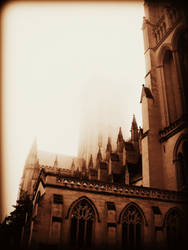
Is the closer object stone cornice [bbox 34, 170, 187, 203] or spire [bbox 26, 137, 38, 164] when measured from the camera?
stone cornice [bbox 34, 170, 187, 203]

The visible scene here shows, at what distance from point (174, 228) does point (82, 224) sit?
5.71 m

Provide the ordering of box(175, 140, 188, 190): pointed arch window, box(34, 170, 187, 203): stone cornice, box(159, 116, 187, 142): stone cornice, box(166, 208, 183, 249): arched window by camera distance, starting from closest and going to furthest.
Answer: box(34, 170, 187, 203): stone cornice → box(166, 208, 183, 249): arched window → box(175, 140, 188, 190): pointed arch window → box(159, 116, 187, 142): stone cornice

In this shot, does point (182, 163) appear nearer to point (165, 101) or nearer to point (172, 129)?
point (172, 129)

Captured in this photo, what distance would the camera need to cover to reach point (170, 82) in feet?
73.7

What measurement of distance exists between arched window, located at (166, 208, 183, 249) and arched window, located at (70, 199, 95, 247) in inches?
182

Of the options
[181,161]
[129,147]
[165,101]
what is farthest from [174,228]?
[129,147]

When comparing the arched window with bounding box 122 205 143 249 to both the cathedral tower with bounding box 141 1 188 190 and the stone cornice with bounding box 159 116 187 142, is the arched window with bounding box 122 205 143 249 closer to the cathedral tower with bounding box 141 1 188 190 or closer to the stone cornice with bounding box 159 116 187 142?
the cathedral tower with bounding box 141 1 188 190

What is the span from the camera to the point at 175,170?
58.6ft

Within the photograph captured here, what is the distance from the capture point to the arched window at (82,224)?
12.3 m

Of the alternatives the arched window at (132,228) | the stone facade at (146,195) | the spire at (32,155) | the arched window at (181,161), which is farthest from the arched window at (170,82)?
the spire at (32,155)

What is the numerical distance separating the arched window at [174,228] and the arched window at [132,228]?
1736mm

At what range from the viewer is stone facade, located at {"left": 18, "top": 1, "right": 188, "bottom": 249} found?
40.0ft

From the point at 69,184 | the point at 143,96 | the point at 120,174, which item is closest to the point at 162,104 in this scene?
the point at 143,96

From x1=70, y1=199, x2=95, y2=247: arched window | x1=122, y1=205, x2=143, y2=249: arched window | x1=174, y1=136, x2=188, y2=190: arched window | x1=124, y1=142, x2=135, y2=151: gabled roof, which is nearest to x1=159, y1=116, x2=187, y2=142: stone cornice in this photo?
x1=174, y1=136, x2=188, y2=190: arched window
